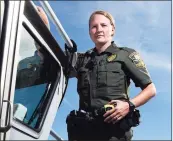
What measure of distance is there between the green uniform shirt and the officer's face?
3.9 inches

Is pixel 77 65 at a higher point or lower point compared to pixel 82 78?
higher

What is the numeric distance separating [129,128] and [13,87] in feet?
4.09

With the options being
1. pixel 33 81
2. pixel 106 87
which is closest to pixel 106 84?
pixel 106 87

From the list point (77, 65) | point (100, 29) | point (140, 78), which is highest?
point (100, 29)

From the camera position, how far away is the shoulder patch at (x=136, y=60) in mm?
2750

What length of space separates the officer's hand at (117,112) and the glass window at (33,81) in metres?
0.49

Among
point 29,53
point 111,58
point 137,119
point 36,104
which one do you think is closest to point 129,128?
point 137,119

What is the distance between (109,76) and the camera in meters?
2.67

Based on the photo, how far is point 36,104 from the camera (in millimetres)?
2199

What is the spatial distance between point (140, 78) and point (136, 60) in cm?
16

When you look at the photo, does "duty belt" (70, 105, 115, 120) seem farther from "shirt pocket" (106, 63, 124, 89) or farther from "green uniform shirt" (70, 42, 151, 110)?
"shirt pocket" (106, 63, 124, 89)

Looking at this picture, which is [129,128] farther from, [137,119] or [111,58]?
[111,58]

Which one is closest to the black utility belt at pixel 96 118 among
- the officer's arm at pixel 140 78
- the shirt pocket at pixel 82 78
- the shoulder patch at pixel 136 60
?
the officer's arm at pixel 140 78

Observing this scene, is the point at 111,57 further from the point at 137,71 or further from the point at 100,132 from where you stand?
the point at 100,132
